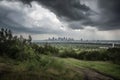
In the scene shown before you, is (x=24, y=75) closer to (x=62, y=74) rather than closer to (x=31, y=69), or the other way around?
(x=31, y=69)

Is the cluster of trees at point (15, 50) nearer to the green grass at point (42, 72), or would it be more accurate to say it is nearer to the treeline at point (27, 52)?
the treeline at point (27, 52)

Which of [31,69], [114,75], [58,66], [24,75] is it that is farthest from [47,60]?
[114,75]

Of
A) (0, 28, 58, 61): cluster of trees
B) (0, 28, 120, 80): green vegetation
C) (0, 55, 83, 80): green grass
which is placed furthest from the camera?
(0, 28, 58, 61): cluster of trees

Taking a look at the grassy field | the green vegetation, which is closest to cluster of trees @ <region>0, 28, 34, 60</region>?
the green vegetation

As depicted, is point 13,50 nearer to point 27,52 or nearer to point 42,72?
point 27,52

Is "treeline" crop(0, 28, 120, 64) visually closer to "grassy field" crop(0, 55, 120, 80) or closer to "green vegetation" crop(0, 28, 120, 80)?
"green vegetation" crop(0, 28, 120, 80)

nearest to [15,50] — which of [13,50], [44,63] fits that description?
[13,50]

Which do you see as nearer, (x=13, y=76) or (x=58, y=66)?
(x=13, y=76)

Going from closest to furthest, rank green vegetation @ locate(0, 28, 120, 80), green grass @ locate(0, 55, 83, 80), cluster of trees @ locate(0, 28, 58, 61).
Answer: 1. green grass @ locate(0, 55, 83, 80)
2. green vegetation @ locate(0, 28, 120, 80)
3. cluster of trees @ locate(0, 28, 58, 61)
